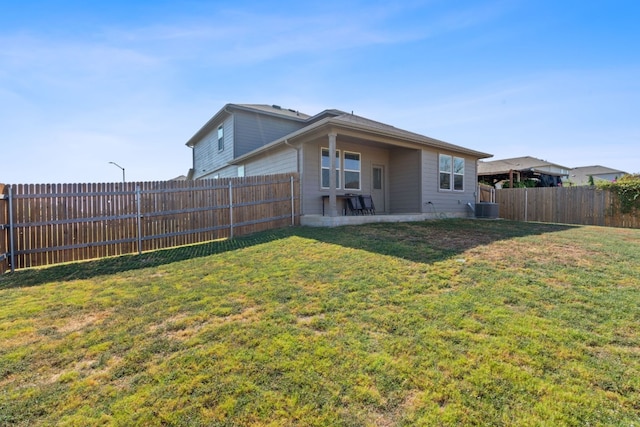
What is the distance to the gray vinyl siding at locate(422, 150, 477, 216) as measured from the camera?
39.0ft

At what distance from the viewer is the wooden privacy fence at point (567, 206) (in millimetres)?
12273

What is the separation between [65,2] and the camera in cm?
643

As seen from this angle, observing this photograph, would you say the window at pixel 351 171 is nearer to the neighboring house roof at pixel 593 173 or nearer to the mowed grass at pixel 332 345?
the mowed grass at pixel 332 345

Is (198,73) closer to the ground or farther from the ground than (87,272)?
farther from the ground

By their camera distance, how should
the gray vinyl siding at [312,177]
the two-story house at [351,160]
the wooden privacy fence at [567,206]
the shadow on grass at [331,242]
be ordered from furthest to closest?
the wooden privacy fence at [567,206], the gray vinyl siding at [312,177], the two-story house at [351,160], the shadow on grass at [331,242]

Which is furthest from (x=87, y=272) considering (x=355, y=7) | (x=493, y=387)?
(x=355, y=7)

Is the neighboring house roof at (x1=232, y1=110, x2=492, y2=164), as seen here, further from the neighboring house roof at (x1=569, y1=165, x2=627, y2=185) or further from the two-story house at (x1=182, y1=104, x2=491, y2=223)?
the neighboring house roof at (x1=569, y1=165, x2=627, y2=185)

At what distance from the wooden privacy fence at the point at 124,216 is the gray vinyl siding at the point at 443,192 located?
579cm

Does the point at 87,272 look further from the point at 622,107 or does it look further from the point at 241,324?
the point at 622,107

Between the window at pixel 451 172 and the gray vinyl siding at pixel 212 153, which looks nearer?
the window at pixel 451 172

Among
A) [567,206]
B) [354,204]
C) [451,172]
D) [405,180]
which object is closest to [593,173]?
[567,206]

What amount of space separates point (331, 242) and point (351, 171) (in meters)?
5.40

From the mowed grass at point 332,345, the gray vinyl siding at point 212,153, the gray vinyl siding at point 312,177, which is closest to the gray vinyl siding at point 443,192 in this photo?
the gray vinyl siding at point 312,177

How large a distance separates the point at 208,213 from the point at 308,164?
366cm
